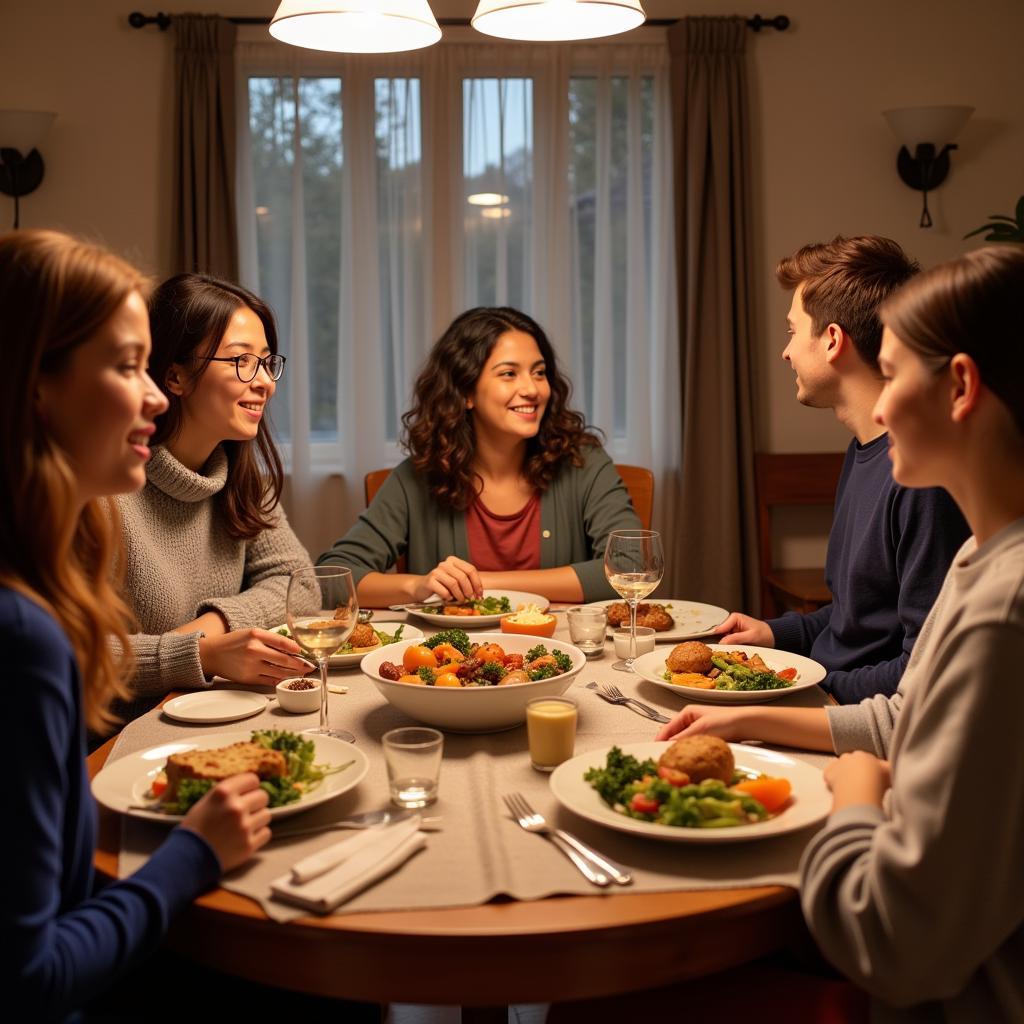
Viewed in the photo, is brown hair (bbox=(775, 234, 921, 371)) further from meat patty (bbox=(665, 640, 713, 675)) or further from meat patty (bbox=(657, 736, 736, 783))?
meat patty (bbox=(657, 736, 736, 783))

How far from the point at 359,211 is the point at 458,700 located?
3463mm

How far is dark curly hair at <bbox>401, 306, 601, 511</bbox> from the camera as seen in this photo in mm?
3084

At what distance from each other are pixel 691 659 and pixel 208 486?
42.1 inches

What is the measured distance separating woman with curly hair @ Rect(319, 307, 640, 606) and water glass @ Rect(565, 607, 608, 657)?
2.81ft

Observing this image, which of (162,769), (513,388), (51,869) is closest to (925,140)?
(513,388)

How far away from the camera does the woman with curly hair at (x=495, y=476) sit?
304 centimetres

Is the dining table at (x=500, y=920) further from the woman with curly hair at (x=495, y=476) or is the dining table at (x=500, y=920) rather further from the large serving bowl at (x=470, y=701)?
the woman with curly hair at (x=495, y=476)

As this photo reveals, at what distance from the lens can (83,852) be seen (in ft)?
3.85

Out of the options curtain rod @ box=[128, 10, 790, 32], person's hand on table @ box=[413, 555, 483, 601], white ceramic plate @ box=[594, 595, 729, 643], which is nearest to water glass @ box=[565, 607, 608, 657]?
white ceramic plate @ box=[594, 595, 729, 643]

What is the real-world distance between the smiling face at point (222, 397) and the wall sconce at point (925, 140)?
3.29 metres

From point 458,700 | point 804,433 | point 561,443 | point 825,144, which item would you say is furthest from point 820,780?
point 825,144

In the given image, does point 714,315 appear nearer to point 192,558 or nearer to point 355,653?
point 192,558

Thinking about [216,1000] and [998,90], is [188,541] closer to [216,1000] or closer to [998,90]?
[216,1000]

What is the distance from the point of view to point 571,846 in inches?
49.5
